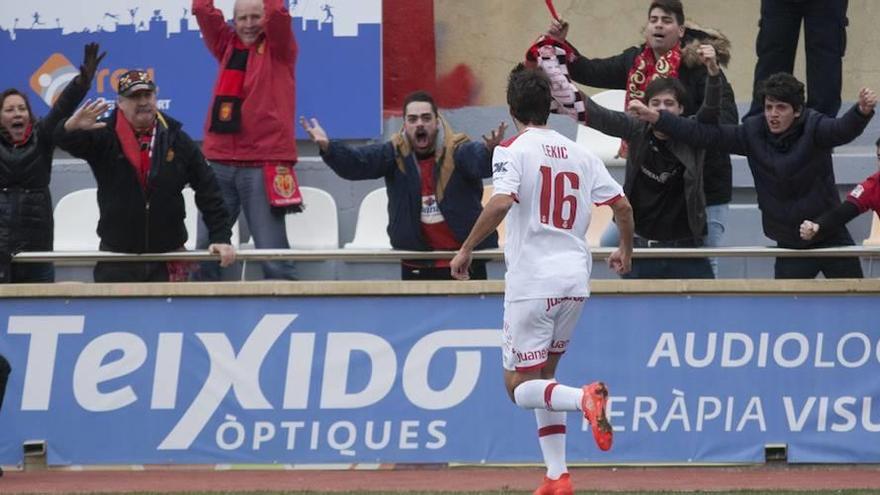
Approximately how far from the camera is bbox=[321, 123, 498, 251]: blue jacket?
10539 millimetres

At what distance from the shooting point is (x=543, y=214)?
846cm

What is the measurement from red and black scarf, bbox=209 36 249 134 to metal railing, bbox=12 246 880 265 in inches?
67.5

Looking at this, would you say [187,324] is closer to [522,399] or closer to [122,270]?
[122,270]

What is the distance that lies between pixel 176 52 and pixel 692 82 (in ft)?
15.1

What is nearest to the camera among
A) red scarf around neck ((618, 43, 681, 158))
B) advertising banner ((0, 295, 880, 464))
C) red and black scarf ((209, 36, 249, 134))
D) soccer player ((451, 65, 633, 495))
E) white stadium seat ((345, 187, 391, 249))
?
soccer player ((451, 65, 633, 495))

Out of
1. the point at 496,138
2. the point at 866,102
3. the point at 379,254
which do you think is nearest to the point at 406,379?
the point at 379,254

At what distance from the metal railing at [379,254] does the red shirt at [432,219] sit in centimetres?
34

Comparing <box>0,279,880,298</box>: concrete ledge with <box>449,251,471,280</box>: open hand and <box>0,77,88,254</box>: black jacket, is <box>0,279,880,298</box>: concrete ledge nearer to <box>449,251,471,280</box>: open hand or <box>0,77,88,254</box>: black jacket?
Result: <box>0,77,88,254</box>: black jacket

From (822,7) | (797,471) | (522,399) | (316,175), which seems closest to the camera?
(522,399)

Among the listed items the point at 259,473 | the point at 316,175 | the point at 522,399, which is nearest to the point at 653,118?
the point at 522,399

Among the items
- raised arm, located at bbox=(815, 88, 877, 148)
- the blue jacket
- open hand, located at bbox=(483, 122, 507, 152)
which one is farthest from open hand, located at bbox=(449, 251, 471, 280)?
raised arm, located at bbox=(815, 88, 877, 148)

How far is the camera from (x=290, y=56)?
12.1 m

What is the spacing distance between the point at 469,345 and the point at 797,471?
2029 mm

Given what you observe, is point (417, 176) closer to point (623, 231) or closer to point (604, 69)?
point (604, 69)
